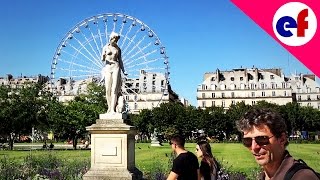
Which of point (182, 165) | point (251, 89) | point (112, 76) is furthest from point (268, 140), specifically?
point (251, 89)

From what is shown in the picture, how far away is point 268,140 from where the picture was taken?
2.85m

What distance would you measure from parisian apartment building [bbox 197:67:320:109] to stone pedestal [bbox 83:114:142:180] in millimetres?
103776

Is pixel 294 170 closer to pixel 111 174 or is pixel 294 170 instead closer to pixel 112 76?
pixel 111 174

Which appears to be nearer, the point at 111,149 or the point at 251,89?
the point at 111,149

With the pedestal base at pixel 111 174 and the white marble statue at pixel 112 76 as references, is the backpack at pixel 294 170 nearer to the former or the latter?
the pedestal base at pixel 111 174

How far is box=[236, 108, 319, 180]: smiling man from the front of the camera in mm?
2826

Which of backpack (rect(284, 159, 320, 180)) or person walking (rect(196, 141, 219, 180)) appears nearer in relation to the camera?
backpack (rect(284, 159, 320, 180))

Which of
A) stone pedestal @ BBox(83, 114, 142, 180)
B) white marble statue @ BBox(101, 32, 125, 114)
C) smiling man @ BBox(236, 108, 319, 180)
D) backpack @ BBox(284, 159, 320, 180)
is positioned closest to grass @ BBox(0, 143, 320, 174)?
stone pedestal @ BBox(83, 114, 142, 180)

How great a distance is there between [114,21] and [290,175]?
41766 millimetres

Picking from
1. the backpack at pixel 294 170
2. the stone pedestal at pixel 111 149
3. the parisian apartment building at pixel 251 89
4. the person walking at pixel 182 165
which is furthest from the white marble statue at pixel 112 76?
the parisian apartment building at pixel 251 89

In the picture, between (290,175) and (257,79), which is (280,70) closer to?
(257,79)

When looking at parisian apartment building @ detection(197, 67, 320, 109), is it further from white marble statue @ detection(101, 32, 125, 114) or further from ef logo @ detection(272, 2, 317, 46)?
ef logo @ detection(272, 2, 317, 46)

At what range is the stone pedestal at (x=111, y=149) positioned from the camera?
1145cm

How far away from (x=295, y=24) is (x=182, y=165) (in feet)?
13.9
